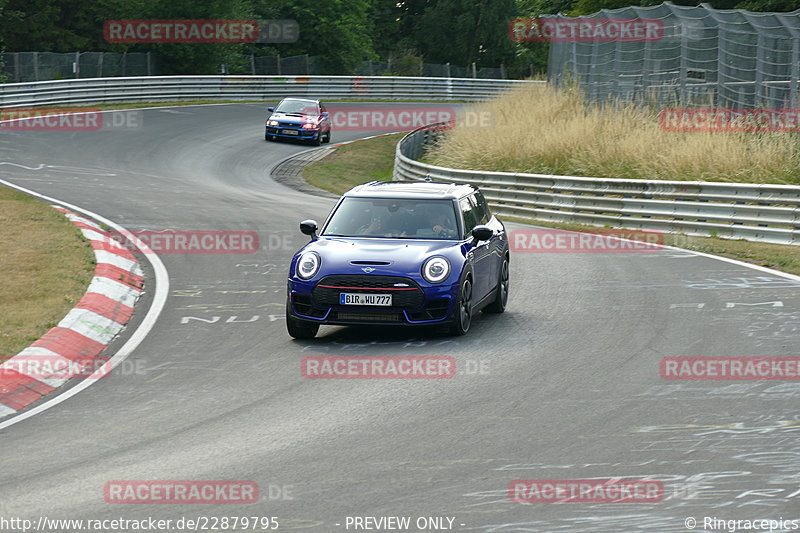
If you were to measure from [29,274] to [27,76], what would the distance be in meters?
32.5

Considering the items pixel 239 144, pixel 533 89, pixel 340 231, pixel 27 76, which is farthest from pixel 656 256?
pixel 27 76

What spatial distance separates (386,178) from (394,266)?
24593mm

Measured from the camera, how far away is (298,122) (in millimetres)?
38750

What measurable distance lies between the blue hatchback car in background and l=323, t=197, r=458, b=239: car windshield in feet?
88.8

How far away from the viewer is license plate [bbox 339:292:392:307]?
1046 centimetres

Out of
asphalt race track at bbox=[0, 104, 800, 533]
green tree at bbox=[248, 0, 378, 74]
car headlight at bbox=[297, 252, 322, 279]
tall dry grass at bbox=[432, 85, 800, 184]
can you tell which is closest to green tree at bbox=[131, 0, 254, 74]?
green tree at bbox=[248, 0, 378, 74]

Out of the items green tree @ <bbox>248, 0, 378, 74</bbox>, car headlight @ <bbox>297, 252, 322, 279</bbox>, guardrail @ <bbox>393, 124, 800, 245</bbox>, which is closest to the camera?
car headlight @ <bbox>297, 252, 322, 279</bbox>

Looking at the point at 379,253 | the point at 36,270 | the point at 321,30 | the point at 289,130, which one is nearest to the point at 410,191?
the point at 379,253

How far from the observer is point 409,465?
675 cm

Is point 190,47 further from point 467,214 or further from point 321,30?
point 467,214

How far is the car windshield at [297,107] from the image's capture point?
39.4m

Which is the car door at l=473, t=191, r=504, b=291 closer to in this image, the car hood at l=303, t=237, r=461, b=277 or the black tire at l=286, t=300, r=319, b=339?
the car hood at l=303, t=237, r=461, b=277

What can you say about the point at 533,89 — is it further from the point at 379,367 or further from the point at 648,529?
the point at 648,529

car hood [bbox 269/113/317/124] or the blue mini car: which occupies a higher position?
the blue mini car
